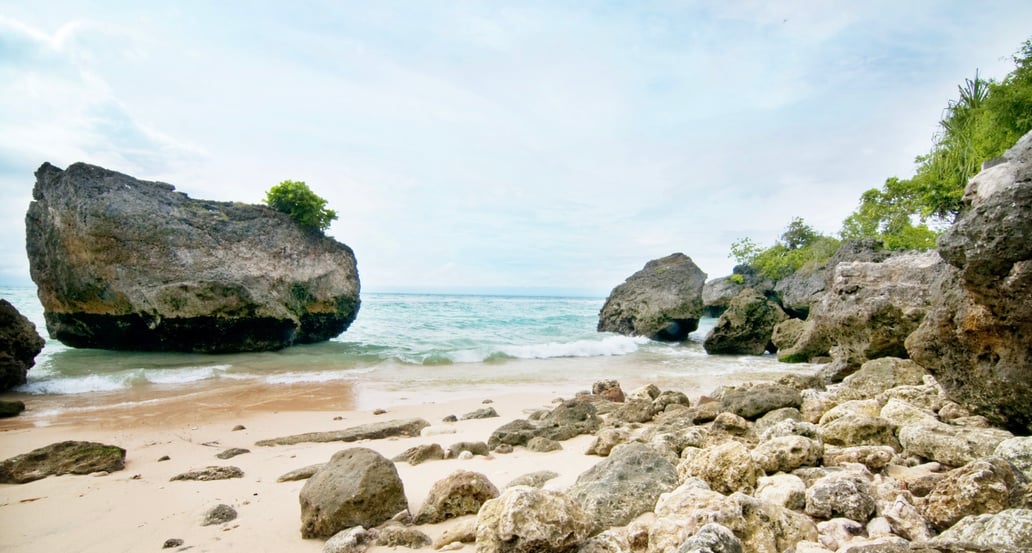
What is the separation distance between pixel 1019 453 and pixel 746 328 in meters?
17.2

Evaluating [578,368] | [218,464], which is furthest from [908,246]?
[218,464]

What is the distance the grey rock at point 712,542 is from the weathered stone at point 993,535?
0.82 m

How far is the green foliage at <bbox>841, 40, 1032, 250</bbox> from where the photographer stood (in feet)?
56.8

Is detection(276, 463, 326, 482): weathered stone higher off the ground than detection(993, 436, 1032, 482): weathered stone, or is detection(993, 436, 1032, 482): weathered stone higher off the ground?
detection(993, 436, 1032, 482): weathered stone

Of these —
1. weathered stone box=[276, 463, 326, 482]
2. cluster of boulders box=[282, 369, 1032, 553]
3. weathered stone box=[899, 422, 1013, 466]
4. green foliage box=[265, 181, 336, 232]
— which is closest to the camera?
cluster of boulders box=[282, 369, 1032, 553]

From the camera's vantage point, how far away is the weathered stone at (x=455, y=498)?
137 inches

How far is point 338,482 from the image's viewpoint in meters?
3.53

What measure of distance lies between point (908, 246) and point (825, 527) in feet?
89.2

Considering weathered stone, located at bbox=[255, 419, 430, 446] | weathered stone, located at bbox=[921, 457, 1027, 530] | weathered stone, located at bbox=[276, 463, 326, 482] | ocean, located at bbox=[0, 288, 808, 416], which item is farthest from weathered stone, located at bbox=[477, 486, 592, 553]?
ocean, located at bbox=[0, 288, 808, 416]

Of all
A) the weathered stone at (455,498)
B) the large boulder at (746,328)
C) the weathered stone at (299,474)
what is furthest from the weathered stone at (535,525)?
the large boulder at (746,328)

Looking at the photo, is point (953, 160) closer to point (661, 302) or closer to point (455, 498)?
point (661, 302)

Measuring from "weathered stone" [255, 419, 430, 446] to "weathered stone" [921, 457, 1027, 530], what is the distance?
5729 millimetres

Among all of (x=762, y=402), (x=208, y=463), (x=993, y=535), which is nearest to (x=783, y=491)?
(x=993, y=535)

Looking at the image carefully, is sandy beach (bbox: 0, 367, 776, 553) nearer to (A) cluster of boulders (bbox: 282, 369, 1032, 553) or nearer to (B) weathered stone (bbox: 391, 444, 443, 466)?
(B) weathered stone (bbox: 391, 444, 443, 466)
